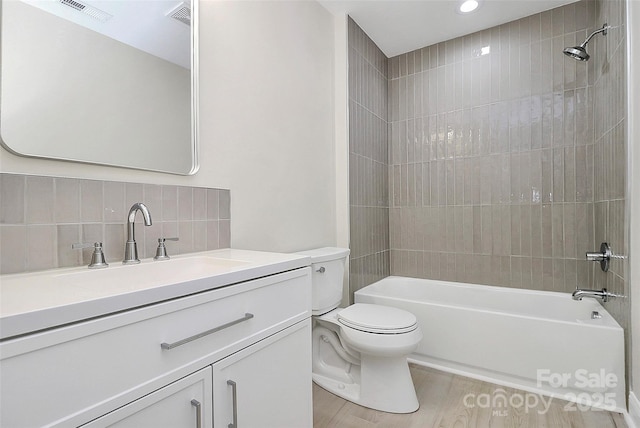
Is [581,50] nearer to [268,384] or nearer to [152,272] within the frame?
[268,384]

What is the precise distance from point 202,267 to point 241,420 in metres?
0.53

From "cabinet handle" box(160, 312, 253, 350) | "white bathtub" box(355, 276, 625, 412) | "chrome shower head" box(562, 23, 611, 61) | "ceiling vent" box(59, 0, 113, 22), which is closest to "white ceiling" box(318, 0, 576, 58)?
"chrome shower head" box(562, 23, 611, 61)

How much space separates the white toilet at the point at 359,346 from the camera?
1.62m

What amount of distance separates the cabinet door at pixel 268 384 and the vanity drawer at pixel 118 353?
6cm

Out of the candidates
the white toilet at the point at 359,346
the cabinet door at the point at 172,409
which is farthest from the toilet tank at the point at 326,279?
the cabinet door at the point at 172,409

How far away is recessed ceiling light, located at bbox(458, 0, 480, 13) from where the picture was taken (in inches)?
86.7

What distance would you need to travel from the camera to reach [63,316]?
58cm

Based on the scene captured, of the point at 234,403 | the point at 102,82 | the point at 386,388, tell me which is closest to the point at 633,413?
the point at 386,388

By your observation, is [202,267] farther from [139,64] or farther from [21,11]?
[21,11]

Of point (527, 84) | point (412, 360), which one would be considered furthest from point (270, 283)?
point (527, 84)

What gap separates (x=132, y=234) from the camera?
112 cm

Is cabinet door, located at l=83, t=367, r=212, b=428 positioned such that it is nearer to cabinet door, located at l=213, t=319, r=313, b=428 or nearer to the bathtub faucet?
cabinet door, located at l=213, t=319, r=313, b=428

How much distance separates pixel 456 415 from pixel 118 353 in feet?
5.29

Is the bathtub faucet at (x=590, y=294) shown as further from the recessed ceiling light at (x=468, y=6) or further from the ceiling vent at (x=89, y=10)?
the ceiling vent at (x=89, y=10)
